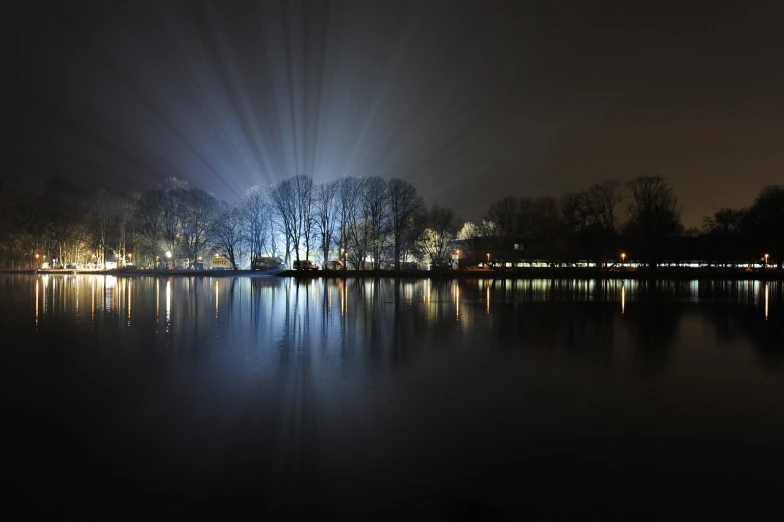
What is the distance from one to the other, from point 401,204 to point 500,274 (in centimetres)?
1886

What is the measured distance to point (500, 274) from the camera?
75000mm

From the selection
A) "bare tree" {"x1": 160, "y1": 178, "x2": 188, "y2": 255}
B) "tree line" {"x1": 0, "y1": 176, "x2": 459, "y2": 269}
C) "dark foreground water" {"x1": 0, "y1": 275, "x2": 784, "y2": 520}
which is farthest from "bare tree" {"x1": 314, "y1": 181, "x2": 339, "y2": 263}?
"dark foreground water" {"x1": 0, "y1": 275, "x2": 784, "y2": 520}

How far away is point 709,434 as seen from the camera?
7145 millimetres

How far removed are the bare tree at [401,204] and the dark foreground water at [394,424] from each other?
6334 cm

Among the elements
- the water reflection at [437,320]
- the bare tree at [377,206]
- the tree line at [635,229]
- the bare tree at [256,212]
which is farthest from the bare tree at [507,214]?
the water reflection at [437,320]

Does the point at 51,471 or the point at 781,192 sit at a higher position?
the point at 781,192

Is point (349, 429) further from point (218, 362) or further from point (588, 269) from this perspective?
point (588, 269)

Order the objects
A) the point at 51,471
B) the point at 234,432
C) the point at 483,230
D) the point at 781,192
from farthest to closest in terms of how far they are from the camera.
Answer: the point at 483,230 < the point at 781,192 < the point at 234,432 < the point at 51,471

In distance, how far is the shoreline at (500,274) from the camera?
68125mm

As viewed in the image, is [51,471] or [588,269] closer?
[51,471]

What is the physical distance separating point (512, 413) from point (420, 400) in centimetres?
156

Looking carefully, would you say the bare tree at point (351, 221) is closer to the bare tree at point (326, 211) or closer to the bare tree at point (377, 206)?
the bare tree at point (326, 211)

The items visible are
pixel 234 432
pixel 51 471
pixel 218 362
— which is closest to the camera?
pixel 51 471

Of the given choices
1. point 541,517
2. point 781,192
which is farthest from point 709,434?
point 781,192
